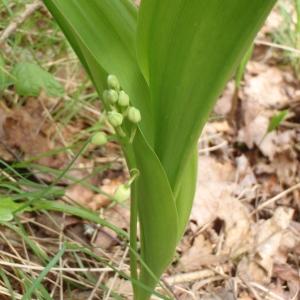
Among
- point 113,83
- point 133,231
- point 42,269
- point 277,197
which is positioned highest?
point 113,83

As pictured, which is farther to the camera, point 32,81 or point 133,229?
point 32,81

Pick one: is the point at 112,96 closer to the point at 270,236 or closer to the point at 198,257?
the point at 198,257

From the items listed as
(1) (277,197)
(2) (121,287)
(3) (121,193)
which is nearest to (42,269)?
(2) (121,287)

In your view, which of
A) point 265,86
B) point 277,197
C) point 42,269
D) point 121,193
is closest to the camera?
point 121,193

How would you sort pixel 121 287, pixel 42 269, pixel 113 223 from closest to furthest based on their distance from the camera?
1. pixel 42 269
2. pixel 121 287
3. pixel 113 223

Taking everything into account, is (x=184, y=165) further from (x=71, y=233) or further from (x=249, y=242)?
(x=249, y=242)

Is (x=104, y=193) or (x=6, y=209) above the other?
(x=6, y=209)
